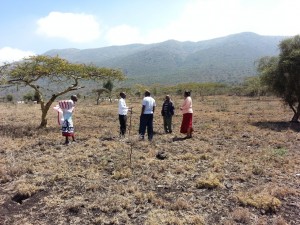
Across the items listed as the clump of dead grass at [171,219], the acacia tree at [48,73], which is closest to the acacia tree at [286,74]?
the acacia tree at [48,73]

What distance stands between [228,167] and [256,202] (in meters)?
2.72

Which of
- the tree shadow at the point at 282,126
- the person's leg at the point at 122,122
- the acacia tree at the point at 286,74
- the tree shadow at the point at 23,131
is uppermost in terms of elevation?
the acacia tree at the point at 286,74

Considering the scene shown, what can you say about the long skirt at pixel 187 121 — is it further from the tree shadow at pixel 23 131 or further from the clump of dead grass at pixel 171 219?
the clump of dead grass at pixel 171 219

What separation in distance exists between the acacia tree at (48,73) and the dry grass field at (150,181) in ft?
13.0

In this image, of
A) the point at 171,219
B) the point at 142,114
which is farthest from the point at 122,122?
the point at 171,219

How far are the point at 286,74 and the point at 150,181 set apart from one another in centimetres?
1355

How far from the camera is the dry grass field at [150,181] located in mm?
7137

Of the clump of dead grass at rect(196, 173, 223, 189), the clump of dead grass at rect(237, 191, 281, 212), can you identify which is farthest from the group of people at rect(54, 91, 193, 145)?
the clump of dead grass at rect(237, 191, 281, 212)

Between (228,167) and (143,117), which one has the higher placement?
(143,117)

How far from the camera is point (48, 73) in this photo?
693 inches

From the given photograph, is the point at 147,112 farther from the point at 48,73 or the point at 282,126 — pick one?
the point at 282,126

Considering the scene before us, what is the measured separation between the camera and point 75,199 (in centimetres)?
784

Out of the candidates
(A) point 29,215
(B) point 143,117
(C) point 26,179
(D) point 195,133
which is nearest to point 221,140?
(D) point 195,133

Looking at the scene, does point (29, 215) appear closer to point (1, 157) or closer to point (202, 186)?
point (202, 186)
